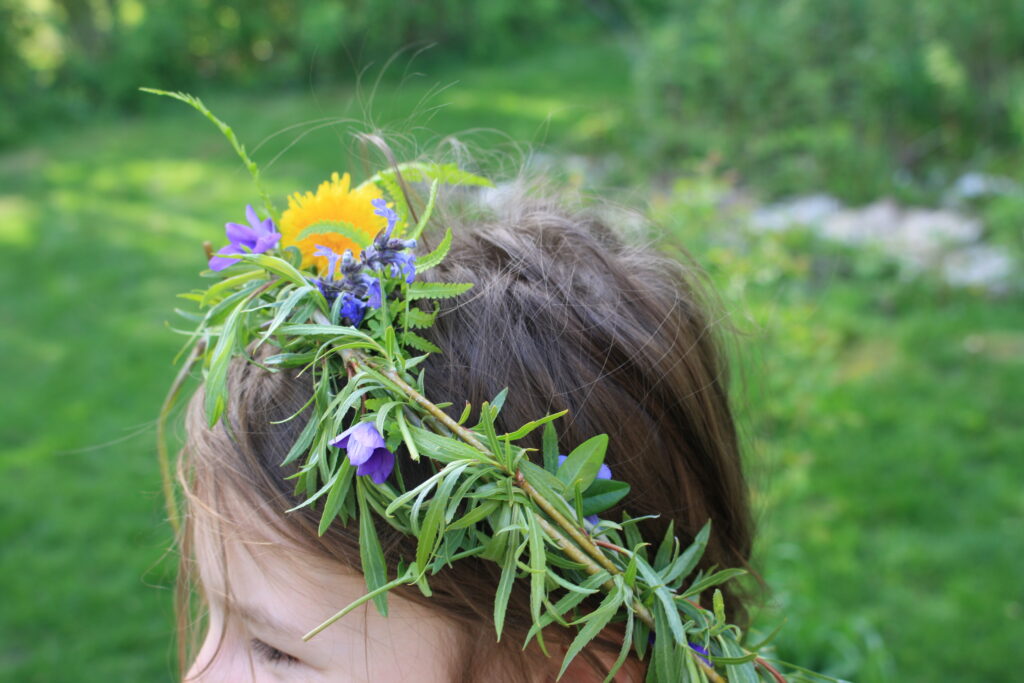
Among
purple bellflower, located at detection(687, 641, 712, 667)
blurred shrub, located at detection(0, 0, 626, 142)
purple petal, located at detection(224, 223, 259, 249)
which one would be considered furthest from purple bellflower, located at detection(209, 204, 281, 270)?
blurred shrub, located at detection(0, 0, 626, 142)

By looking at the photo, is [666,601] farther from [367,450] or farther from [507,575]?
[367,450]

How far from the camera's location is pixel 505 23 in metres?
10.6

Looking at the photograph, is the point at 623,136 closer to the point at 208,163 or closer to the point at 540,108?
the point at 540,108

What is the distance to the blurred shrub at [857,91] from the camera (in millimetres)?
6293

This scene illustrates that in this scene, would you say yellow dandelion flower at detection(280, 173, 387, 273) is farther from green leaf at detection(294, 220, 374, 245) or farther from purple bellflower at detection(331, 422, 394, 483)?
purple bellflower at detection(331, 422, 394, 483)

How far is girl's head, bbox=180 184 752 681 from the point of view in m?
1.34

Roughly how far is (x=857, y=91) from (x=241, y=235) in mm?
5955

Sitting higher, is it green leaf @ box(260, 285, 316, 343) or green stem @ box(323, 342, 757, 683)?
green leaf @ box(260, 285, 316, 343)

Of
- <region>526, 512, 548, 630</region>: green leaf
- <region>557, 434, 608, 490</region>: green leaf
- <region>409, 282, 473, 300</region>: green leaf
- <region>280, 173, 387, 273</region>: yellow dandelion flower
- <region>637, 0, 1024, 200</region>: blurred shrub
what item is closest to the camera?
<region>526, 512, 548, 630</region>: green leaf

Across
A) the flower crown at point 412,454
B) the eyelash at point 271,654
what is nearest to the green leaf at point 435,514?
the flower crown at point 412,454

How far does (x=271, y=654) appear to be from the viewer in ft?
4.58

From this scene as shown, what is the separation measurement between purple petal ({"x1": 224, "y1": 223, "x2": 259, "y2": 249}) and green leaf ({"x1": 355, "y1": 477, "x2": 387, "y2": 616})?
409 millimetres

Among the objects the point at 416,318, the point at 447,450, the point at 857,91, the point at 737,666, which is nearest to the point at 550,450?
the point at 447,450

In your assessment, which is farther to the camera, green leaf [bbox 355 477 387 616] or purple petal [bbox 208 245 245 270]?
purple petal [bbox 208 245 245 270]
